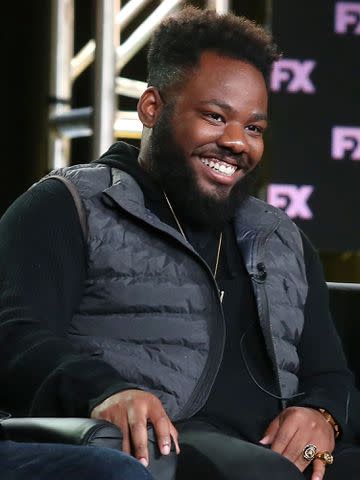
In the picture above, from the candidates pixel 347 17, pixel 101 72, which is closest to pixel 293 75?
pixel 347 17

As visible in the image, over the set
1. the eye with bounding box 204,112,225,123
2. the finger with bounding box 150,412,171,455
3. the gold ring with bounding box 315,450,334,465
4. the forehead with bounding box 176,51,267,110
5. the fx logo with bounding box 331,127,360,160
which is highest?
the forehead with bounding box 176,51,267,110

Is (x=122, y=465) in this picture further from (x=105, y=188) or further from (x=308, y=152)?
(x=308, y=152)

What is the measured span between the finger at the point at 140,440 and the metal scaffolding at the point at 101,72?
84.5 inches

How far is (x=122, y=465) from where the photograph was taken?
1.58 m

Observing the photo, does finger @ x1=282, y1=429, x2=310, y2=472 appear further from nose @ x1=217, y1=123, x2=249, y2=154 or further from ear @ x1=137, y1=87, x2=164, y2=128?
ear @ x1=137, y1=87, x2=164, y2=128

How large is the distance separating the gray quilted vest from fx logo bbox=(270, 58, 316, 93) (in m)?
1.90

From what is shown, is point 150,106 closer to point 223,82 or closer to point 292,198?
point 223,82

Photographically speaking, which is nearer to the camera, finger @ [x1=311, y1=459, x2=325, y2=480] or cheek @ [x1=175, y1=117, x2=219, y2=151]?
finger @ [x1=311, y1=459, x2=325, y2=480]

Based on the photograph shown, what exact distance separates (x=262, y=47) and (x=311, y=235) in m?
1.73

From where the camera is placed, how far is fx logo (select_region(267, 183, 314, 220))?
4.02 m

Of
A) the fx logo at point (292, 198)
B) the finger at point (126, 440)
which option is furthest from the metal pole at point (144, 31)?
the finger at point (126, 440)

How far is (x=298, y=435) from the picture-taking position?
2.11 meters

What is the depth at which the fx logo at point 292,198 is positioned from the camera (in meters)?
4.02

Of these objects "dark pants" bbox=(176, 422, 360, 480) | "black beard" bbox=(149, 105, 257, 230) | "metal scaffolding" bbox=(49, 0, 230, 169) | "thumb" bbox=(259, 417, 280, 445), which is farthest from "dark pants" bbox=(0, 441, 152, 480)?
"metal scaffolding" bbox=(49, 0, 230, 169)
